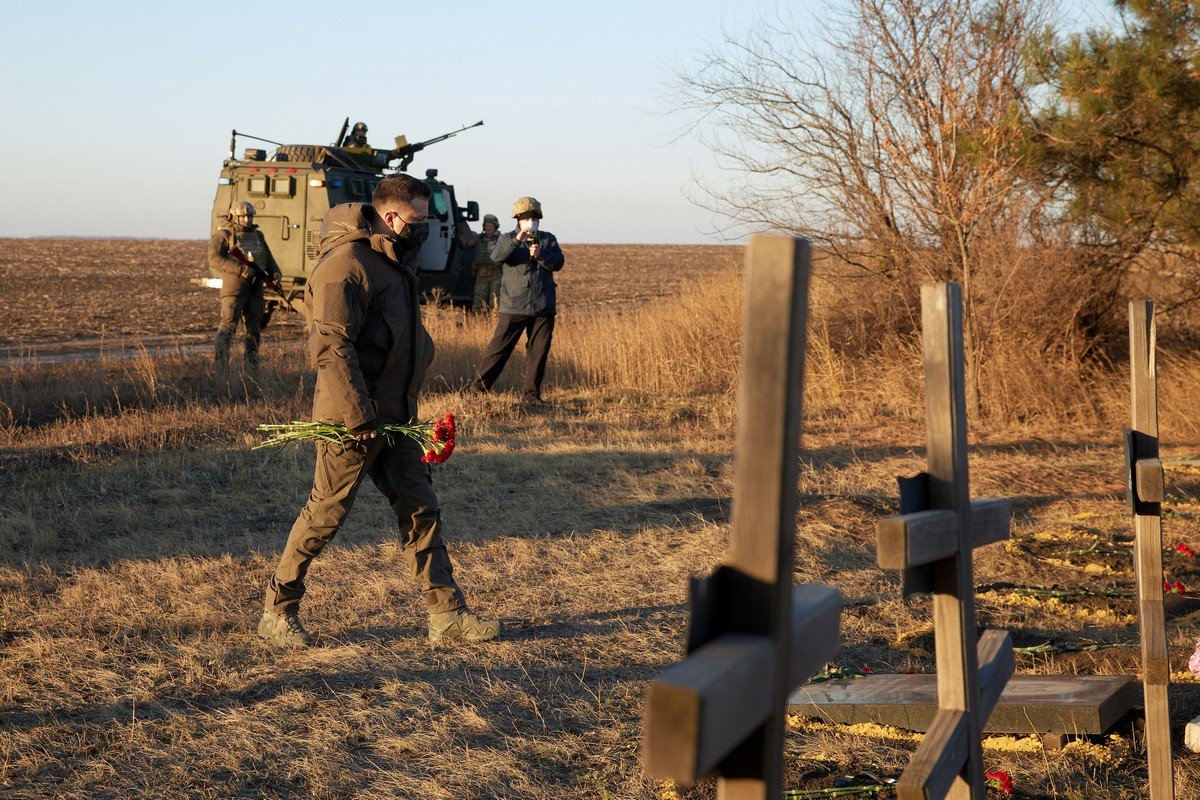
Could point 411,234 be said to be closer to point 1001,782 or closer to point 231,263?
point 1001,782

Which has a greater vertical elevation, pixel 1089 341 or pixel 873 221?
pixel 873 221

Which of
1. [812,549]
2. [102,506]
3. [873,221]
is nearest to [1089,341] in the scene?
[873,221]

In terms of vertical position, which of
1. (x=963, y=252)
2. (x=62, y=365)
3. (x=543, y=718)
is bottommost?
(x=543, y=718)

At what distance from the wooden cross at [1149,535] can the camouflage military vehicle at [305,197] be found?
41.9 ft

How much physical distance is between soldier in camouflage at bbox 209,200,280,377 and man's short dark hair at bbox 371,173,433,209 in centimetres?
760

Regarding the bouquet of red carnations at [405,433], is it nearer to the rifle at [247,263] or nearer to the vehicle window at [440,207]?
the rifle at [247,263]

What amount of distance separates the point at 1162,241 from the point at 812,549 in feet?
17.7

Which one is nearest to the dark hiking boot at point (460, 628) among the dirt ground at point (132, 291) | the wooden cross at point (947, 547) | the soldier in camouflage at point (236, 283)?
the wooden cross at point (947, 547)

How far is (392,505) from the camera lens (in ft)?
16.4

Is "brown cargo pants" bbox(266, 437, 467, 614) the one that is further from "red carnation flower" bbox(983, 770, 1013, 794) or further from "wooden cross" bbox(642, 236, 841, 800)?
"wooden cross" bbox(642, 236, 841, 800)

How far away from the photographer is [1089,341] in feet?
37.0

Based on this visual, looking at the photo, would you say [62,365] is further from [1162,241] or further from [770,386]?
[770,386]

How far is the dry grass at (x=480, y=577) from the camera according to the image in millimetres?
3896

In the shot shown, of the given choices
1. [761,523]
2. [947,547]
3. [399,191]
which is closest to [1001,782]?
[947,547]
